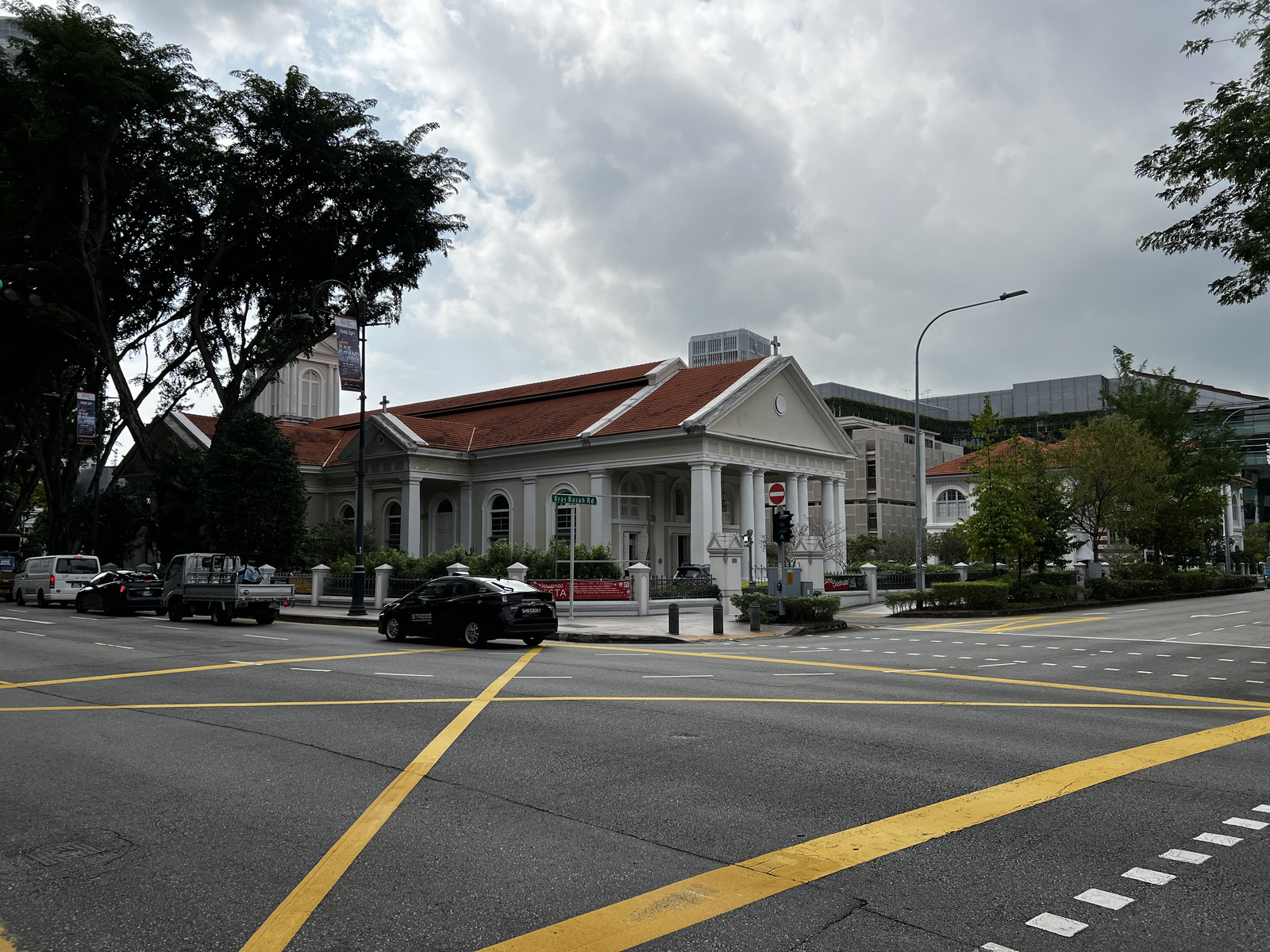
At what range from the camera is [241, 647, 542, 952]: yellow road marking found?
13.9 feet

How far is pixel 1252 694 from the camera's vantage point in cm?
1219

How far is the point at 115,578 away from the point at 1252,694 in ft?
104

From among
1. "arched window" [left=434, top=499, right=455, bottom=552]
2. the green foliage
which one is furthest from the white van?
"arched window" [left=434, top=499, right=455, bottom=552]

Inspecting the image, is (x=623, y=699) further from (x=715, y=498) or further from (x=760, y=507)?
(x=760, y=507)

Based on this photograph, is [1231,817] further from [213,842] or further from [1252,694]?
[1252,694]

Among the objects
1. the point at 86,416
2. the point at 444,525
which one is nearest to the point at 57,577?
the point at 86,416

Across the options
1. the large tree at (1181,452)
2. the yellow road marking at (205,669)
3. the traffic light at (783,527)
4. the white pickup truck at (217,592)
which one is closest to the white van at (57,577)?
the white pickup truck at (217,592)

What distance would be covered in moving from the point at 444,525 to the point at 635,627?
73.2ft

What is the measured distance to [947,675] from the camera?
14.3 meters

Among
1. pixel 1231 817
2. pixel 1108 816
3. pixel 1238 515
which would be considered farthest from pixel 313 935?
pixel 1238 515

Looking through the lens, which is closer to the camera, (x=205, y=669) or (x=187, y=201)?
(x=205, y=669)

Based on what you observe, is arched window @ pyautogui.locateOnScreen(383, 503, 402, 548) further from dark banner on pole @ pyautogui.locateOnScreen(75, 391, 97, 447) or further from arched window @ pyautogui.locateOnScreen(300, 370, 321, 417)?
arched window @ pyautogui.locateOnScreen(300, 370, 321, 417)

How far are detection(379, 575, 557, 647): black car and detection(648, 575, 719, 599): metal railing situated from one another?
10.1 m

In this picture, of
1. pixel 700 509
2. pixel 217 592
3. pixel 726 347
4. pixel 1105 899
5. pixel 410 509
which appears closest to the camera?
pixel 1105 899
